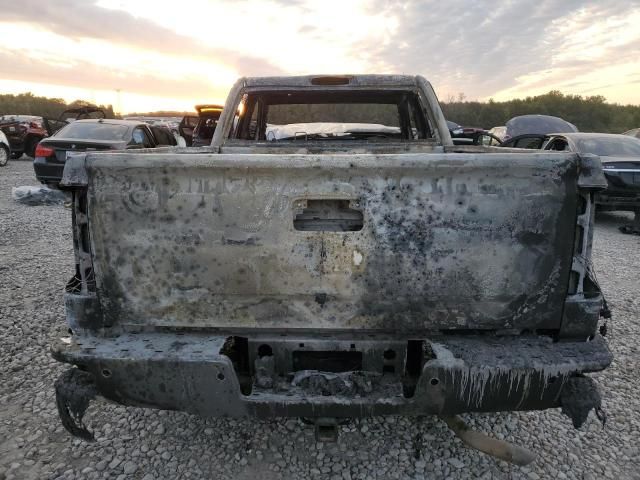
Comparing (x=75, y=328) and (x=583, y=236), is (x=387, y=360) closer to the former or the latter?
(x=583, y=236)

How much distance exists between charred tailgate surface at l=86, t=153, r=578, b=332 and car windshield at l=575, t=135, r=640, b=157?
793 centimetres

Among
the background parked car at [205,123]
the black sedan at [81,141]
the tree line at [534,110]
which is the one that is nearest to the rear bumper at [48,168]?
the black sedan at [81,141]

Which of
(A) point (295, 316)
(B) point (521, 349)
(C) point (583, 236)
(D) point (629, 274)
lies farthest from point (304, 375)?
(D) point (629, 274)

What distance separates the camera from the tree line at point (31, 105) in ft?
133

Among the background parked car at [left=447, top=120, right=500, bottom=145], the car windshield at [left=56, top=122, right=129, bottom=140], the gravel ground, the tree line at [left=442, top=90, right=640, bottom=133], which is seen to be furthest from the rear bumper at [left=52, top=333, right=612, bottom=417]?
the tree line at [left=442, top=90, right=640, bottom=133]

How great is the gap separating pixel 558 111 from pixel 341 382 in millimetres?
44088

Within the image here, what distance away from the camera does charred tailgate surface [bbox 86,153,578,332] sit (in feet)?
6.25

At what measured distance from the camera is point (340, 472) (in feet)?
7.62

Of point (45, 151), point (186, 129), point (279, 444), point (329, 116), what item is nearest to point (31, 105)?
point (186, 129)

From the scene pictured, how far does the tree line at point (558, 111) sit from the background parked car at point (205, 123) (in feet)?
97.8

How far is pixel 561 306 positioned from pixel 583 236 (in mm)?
324

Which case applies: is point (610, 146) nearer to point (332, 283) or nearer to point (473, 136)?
point (473, 136)

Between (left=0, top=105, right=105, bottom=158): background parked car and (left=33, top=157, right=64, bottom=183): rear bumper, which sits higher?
(left=0, top=105, right=105, bottom=158): background parked car

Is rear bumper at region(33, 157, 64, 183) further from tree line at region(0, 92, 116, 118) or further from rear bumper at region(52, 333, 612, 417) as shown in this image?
tree line at region(0, 92, 116, 118)
